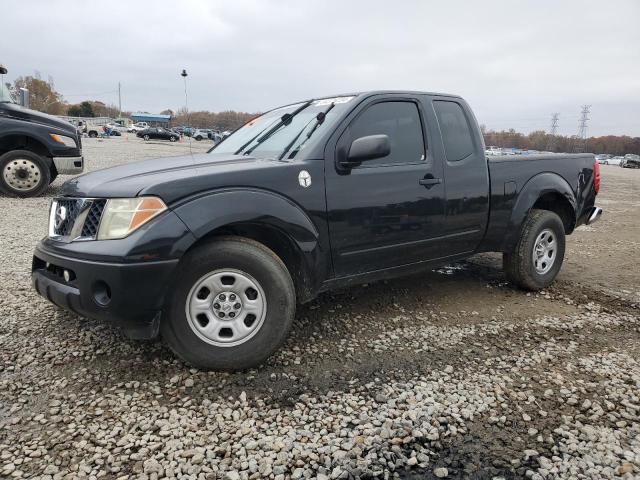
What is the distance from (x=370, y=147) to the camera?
3.15m

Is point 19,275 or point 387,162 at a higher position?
point 387,162

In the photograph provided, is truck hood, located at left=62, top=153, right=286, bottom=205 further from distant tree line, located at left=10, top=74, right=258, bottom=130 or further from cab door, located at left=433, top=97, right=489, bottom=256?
distant tree line, located at left=10, top=74, right=258, bottom=130

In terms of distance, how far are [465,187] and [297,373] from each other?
217cm

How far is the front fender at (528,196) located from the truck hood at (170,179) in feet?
8.07

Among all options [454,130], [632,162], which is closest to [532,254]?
[454,130]

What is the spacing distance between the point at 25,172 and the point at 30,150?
0.43 m

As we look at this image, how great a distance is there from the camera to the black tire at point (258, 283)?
2760 millimetres

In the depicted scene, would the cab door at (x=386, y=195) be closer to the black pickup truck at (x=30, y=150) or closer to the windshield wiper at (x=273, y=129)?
the windshield wiper at (x=273, y=129)

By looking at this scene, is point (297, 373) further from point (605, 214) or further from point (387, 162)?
point (605, 214)

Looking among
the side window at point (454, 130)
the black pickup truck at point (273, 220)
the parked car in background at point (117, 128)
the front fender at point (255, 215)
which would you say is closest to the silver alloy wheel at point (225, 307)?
the black pickup truck at point (273, 220)

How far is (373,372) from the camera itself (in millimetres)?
3004

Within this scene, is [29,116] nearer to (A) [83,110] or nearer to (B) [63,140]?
(B) [63,140]

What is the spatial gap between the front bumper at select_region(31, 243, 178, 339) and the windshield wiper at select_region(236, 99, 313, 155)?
1525mm

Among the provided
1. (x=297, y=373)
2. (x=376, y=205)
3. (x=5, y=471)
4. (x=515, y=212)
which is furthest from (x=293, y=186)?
(x=515, y=212)
